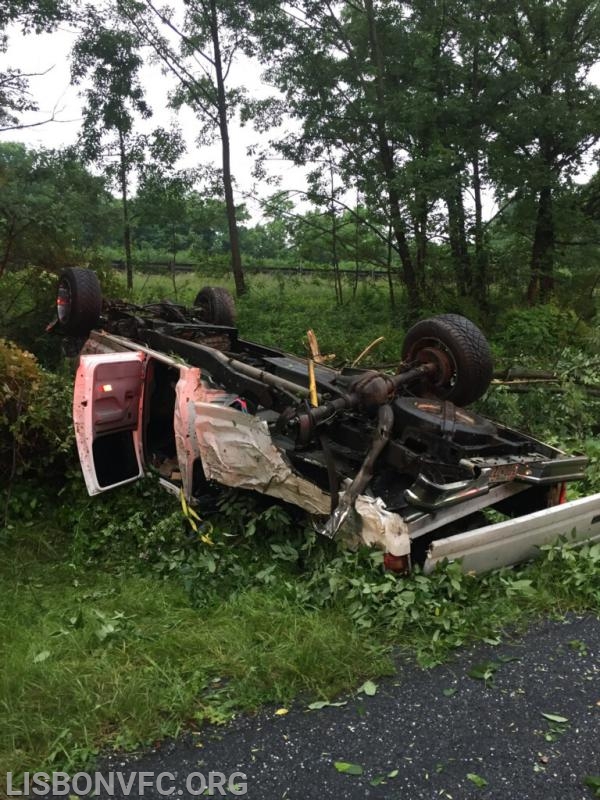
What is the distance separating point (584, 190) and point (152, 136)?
8.35 meters

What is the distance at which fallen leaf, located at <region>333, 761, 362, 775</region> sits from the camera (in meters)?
2.19

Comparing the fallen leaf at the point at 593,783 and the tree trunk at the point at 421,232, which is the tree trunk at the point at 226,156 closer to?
the tree trunk at the point at 421,232

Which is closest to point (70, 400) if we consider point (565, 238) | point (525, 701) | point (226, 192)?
point (525, 701)

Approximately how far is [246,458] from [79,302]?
279 cm

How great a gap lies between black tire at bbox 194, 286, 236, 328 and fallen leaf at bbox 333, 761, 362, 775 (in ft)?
16.2

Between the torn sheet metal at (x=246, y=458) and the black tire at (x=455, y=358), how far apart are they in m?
1.10

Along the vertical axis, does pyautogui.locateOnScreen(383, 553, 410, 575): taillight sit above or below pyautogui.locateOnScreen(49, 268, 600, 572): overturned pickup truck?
below

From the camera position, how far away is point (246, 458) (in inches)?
150

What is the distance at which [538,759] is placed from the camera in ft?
7.29

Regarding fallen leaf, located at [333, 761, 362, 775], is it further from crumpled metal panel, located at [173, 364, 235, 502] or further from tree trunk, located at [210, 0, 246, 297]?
tree trunk, located at [210, 0, 246, 297]

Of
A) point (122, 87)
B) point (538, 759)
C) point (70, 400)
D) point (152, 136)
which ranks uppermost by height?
point (122, 87)

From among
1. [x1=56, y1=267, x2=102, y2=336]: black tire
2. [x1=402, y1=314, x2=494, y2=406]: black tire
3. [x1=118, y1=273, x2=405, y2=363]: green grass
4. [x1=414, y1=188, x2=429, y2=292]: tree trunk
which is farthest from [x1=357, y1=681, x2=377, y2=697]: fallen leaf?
[x1=414, y1=188, x2=429, y2=292]: tree trunk

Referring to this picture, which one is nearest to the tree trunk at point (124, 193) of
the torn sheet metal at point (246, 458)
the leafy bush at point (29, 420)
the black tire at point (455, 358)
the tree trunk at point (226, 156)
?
the tree trunk at point (226, 156)

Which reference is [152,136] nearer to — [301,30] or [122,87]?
[122,87]
